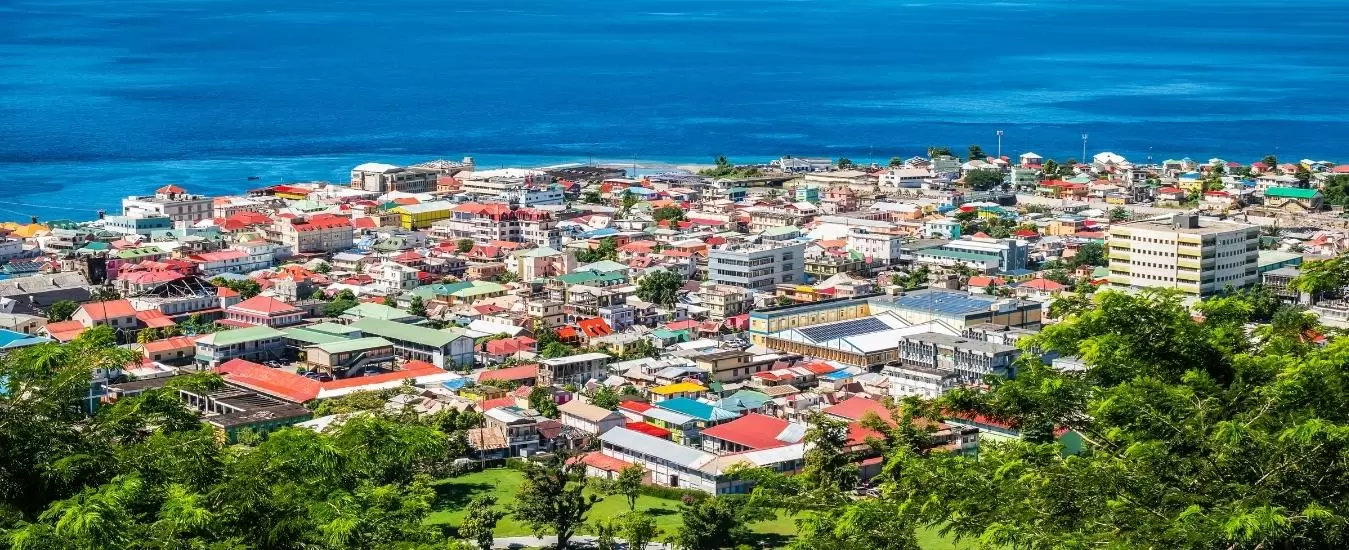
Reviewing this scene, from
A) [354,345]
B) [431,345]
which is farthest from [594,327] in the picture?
[354,345]

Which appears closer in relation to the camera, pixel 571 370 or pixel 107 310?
pixel 571 370

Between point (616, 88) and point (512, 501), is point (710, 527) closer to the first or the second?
point (512, 501)

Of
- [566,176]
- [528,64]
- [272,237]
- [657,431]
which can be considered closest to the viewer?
[657,431]

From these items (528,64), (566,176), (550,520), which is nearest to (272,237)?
(566,176)

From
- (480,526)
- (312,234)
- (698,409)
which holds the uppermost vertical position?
(312,234)

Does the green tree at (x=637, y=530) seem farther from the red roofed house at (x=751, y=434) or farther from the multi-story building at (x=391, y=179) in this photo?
the multi-story building at (x=391, y=179)

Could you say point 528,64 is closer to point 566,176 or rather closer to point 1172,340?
→ point 566,176

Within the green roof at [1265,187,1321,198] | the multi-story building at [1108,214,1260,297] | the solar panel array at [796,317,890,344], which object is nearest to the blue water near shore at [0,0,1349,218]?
the green roof at [1265,187,1321,198]
